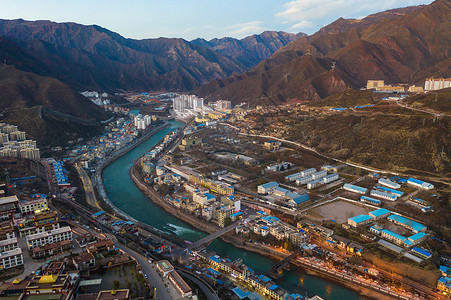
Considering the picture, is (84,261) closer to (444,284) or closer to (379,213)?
(444,284)

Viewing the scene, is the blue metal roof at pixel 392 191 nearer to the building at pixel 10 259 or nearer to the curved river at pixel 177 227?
the curved river at pixel 177 227

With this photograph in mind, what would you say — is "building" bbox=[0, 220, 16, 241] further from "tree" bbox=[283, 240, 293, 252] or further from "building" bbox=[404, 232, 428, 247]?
"building" bbox=[404, 232, 428, 247]

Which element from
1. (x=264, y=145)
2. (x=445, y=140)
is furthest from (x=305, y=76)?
(x=445, y=140)

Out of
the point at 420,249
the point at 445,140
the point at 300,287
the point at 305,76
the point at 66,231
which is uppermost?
the point at 305,76

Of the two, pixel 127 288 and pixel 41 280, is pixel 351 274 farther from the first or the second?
pixel 41 280

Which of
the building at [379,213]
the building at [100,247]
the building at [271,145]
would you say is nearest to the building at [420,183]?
the building at [379,213]

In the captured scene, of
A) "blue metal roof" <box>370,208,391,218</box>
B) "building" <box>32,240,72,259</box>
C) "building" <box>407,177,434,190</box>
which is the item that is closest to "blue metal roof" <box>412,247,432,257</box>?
"blue metal roof" <box>370,208,391,218</box>

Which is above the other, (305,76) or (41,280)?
(305,76)

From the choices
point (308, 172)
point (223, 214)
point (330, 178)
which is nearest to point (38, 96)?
point (223, 214)
